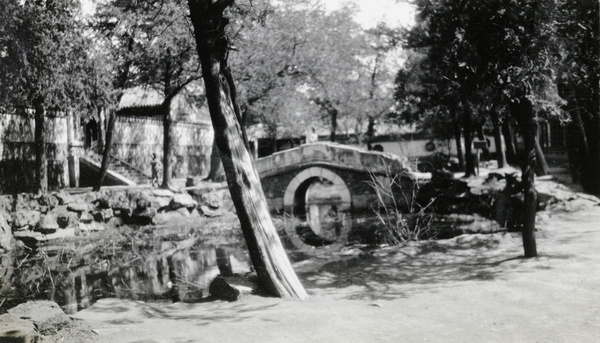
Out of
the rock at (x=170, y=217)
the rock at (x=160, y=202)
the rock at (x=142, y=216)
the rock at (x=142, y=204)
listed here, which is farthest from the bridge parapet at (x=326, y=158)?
the rock at (x=142, y=216)

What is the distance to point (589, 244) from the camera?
23.0 feet

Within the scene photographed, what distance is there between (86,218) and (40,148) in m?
2.19

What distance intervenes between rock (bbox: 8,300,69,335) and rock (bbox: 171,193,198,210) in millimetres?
10698

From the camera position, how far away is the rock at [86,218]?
12.6 metres

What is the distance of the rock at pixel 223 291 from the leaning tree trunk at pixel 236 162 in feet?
1.11

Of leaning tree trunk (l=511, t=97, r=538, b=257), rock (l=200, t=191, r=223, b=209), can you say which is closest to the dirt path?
leaning tree trunk (l=511, t=97, r=538, b=257)

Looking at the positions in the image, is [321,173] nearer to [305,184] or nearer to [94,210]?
[305,184]

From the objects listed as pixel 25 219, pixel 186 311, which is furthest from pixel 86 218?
pixel 186 311

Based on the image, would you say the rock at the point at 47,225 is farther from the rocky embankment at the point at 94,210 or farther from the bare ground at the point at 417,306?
the bare ground at the point at 417,306

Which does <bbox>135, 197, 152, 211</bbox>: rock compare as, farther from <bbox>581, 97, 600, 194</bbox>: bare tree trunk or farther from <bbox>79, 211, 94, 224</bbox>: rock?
<bbox>581, 97, 600, 194</bbox>: bare tree trunk

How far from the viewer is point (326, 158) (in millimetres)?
17172

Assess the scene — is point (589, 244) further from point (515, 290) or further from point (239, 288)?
point (239, 288)

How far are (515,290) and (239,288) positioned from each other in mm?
3086

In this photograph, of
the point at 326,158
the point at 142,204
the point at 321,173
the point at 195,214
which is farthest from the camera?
the point at 321,173
